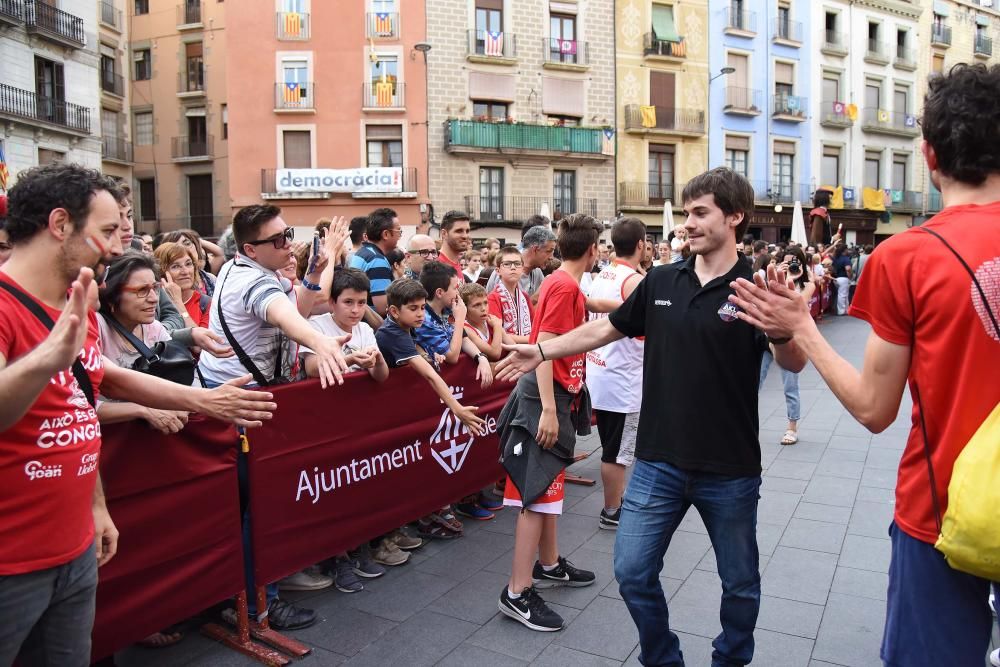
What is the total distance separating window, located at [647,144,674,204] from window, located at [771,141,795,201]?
5703 millimetres

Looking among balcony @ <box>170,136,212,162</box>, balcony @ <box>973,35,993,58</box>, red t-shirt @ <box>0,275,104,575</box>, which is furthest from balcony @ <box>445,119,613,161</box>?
balcony @ <box>973,35,993,58</box>

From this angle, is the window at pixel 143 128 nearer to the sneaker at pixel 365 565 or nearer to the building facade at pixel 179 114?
the building facade at pixel 179 114

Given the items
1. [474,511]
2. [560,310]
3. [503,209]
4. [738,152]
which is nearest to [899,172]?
[738,152]

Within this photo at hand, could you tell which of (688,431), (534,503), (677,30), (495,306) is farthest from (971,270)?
(677,30)

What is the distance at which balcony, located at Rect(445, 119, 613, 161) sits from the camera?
86.6 ft

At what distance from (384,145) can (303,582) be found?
24.5 metres

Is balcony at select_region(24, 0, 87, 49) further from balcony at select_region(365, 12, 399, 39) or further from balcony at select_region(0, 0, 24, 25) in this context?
balcony at select_region(365, 12, 399, 39)

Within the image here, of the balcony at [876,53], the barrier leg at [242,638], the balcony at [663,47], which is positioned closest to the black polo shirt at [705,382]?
the barrier leg at [242,638]

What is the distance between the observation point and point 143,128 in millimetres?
33781

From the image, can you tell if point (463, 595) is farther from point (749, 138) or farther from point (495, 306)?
point (749, 138)

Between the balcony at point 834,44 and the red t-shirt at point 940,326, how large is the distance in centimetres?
3686

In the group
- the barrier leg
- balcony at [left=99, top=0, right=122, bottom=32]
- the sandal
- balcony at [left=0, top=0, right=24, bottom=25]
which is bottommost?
the barrier leg

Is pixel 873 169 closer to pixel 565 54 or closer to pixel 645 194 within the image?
pixel 645 194

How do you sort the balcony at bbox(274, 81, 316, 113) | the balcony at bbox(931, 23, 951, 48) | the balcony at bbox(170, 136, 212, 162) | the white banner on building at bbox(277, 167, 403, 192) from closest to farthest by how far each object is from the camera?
the white banner on building at bbox(277, 167, 403, 192) → the balcony at bbox(274, 81, 316, 113) → the balcony at bbox(170, 136, 212, 162) → the balcony at bbox(931, 23, 951, 48)
